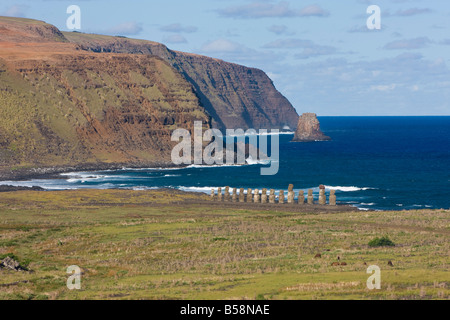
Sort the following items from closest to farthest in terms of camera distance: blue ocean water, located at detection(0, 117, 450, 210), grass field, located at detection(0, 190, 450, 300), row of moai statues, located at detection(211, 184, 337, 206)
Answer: grass field, located at detection(0, 190, 450, 300)
row of moai statues, located at detection(211, 184, 337, 206)
blue ocean water, located at detection(0, 117, 450, 210)

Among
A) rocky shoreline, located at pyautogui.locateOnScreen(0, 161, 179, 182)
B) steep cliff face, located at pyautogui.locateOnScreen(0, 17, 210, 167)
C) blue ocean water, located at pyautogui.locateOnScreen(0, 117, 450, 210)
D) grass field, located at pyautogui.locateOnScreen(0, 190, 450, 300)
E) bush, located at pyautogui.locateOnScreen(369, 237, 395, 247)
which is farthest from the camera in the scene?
steep cliff face, located at pyautogui.locateOnScreen(0, 17, 210, 167)

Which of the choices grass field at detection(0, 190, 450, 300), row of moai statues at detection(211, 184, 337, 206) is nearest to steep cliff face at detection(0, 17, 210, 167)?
row of moai statues at detection(211, 184, 337, 206)

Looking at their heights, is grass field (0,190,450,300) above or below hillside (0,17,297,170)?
below

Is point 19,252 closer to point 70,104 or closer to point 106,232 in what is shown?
point 106,232

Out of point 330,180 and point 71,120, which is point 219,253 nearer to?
point 330,180

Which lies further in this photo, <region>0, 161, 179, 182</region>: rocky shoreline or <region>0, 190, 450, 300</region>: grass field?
<region>0, 161, 179, 182</region>: rocky shoreline

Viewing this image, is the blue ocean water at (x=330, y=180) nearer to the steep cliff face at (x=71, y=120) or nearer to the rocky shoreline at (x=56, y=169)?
the rocky shoreline at (x=56, y=169)

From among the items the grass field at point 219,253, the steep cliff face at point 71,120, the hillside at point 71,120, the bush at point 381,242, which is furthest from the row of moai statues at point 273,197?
the steep cliff face at point 71,120

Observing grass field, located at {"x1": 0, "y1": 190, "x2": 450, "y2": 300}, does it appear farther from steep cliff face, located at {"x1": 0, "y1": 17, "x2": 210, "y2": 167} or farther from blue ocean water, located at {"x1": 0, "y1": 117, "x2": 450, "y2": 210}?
steep cliff face, located at {"x1": 0, "y1": 17, "x2": 210, "y2": 167}
